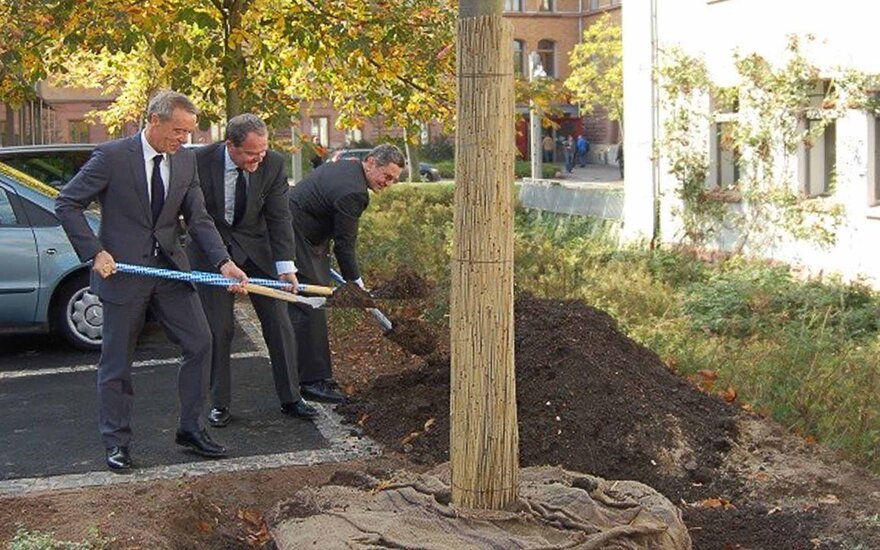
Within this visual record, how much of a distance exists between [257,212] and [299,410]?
126 centimetres

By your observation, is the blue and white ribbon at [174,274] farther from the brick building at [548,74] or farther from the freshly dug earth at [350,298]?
the brick building at [548,74]

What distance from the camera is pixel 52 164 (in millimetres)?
12477

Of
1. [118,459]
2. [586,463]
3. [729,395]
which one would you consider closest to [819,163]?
[729,395]

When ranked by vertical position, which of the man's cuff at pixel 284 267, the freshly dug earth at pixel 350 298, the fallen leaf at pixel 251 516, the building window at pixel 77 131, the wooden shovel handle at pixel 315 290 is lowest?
the fallen leaf at pixel 251 516

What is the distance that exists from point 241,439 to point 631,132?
13.9 m

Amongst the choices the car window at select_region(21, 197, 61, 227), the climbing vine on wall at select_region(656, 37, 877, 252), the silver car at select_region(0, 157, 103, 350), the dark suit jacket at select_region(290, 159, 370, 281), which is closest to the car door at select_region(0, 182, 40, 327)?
the silver car at select_region(0, 157, 103, 350)

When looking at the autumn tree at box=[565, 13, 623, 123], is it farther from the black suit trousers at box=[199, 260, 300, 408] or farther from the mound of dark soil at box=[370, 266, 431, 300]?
the black suit trousers at box=[199, 260, 300, 408]

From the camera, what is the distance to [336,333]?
11.0 meters

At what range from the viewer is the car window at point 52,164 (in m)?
12.4

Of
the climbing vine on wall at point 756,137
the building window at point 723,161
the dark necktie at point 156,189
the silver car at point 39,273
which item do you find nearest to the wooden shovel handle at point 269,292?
the dark necktie at point 156,189

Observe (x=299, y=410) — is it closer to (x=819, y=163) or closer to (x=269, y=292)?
(x=269, y=292)

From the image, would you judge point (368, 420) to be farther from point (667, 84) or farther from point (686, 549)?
point (667, 84)

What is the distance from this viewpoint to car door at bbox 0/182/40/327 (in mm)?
10531

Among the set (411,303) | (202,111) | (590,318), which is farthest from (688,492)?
(202,111)
